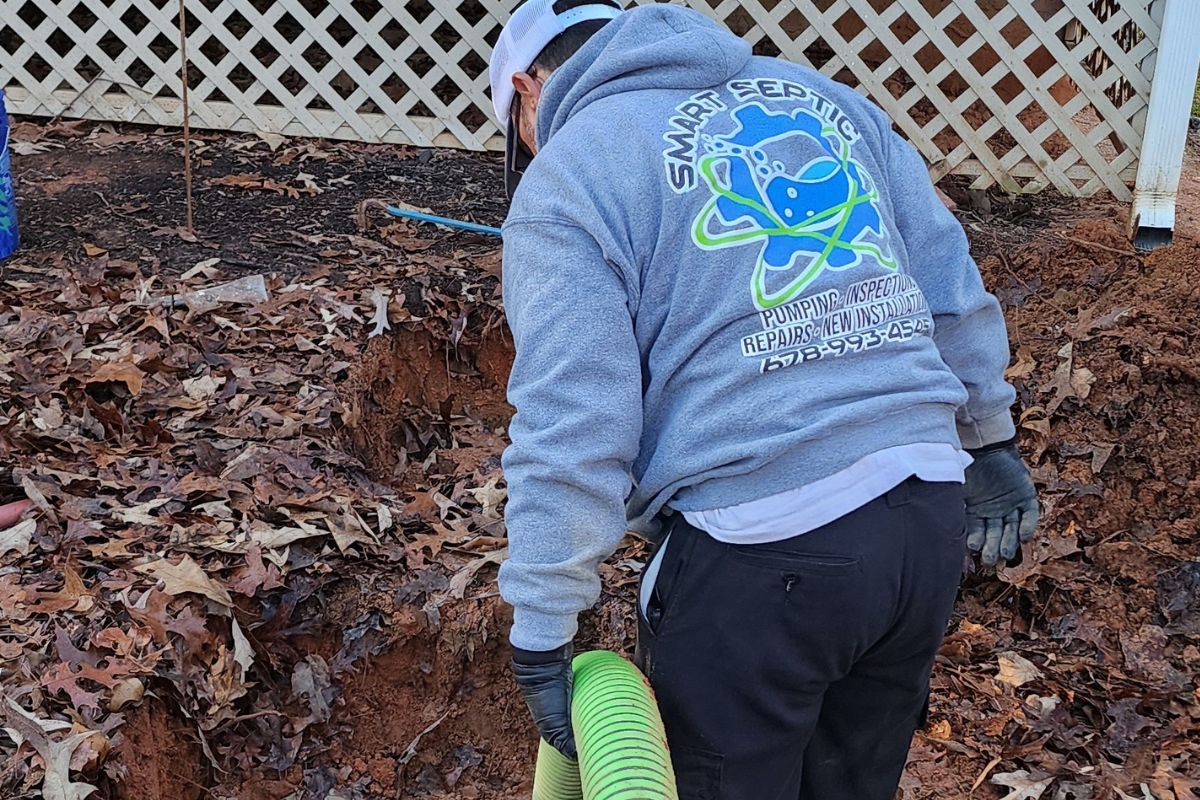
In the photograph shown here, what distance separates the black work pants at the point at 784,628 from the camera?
5.81 feet

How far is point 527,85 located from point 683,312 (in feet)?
1.91

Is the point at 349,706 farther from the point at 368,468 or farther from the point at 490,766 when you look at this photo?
the point at 368,468

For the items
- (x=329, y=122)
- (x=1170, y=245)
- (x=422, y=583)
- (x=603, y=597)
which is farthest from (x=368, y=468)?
(x=1170, y=245)

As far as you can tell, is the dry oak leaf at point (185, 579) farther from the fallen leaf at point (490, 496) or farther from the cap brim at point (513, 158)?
the cap brim at point (513, 158)

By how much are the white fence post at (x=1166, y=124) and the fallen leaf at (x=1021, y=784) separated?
345 centimetres

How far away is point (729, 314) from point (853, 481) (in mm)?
329

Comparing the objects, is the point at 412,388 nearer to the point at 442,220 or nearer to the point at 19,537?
the point at 442,220

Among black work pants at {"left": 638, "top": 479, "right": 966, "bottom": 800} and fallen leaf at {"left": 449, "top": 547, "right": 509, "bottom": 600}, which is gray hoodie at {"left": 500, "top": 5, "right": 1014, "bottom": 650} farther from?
fallen leaf at {"left": 449, "top": 547, "right": 509, "bottom": 600}

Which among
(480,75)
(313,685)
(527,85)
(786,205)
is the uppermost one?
(527,85)

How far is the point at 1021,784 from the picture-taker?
290 centimetres

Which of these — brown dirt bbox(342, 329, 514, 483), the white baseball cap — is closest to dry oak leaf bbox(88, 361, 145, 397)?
brown dirt bbox(342, 329, 514, 483)

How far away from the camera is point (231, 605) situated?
3.07 m

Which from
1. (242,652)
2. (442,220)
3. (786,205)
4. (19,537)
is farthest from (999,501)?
(442,220)

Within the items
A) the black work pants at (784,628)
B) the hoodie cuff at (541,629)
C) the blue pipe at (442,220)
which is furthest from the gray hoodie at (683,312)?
the blue pipe at (442,220)
